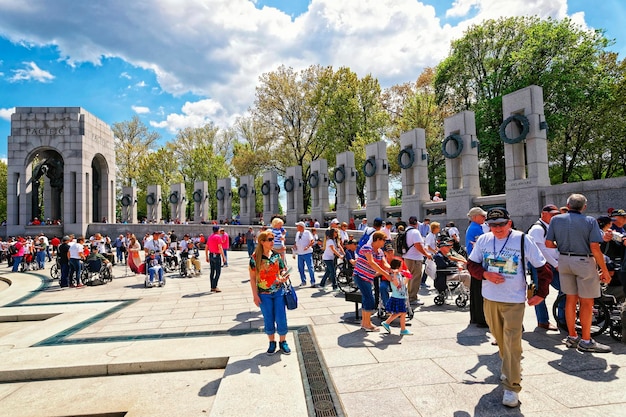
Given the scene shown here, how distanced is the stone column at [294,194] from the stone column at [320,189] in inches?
108

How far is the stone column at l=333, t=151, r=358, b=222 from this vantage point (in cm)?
2614

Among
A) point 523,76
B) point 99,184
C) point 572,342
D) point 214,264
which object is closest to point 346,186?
point 523,76

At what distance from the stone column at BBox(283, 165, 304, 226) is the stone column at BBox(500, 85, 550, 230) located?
18.4m

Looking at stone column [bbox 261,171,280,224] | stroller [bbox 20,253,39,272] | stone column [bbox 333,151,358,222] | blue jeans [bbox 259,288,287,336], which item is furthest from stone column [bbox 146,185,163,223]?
blue jeans [bbox 259,288,287,336]

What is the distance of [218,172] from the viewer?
1996 inches

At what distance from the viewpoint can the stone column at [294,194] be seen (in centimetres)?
3177

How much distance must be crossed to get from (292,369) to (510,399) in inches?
94.3

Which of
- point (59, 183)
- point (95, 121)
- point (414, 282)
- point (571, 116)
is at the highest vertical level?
point (95, 121)

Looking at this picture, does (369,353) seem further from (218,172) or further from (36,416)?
(218,172)

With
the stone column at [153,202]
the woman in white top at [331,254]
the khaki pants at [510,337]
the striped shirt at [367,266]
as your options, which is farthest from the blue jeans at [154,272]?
the stone column at [153,202]

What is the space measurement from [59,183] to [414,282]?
3844 cm

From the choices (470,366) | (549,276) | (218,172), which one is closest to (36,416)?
(470,366)

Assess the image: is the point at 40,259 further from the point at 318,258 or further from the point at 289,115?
the point at 289,115

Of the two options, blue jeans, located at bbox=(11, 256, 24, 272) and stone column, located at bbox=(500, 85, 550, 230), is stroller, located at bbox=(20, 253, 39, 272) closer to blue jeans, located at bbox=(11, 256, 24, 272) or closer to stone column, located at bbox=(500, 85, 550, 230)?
blue jeans, located at bbox=(11, 256, 24, 272)
